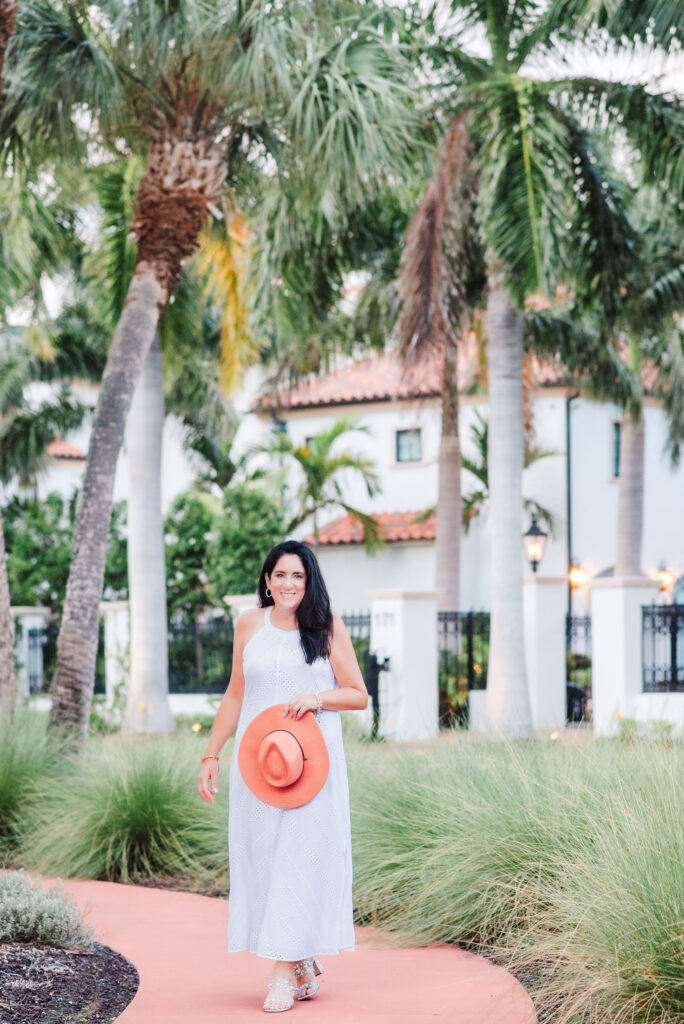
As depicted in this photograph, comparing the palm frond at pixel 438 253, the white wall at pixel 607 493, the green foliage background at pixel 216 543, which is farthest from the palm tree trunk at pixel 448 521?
the white wall at pixel 607 493

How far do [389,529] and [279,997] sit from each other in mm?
24340

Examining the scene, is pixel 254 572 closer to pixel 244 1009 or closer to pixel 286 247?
pixel 286 247

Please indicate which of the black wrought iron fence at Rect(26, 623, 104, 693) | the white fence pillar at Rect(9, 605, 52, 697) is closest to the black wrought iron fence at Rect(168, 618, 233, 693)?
the black wrought iron fence at Rect(26, 623, 104, 693)

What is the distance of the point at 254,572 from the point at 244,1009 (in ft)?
57.3


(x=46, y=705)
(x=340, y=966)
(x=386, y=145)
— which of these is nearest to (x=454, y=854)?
(x=340, y=966)

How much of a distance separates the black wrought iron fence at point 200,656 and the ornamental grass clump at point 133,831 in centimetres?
1120

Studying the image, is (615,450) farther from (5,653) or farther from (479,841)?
(479,841)

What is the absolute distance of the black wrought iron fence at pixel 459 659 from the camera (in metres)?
18.2

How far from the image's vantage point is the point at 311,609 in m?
5.38

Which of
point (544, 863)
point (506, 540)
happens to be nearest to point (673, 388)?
point (506, 540)

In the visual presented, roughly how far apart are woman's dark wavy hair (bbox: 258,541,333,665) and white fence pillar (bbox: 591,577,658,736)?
36.4 feet

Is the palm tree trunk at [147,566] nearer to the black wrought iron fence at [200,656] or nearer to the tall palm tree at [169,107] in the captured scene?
the black wrought iron fence at [200,656]

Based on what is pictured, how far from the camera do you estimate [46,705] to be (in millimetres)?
19750

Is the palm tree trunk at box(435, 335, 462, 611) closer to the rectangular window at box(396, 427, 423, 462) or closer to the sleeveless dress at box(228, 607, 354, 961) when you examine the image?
the rectangular window at box(396, 427, 423, 462)
